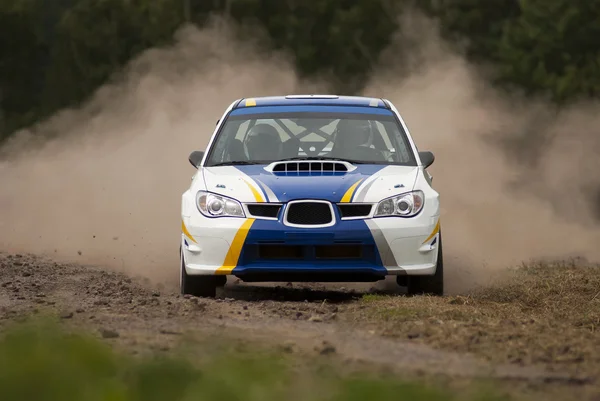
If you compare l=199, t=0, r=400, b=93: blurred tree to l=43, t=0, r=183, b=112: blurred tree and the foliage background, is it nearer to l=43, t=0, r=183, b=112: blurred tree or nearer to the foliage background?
the foliage background

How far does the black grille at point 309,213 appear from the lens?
10.5m

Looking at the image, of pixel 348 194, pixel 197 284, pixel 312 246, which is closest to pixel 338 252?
pixel 312 246

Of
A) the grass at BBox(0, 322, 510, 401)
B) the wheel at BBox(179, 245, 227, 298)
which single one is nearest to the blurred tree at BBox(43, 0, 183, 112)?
the wheel at BBox(179, 245, 227, 298)

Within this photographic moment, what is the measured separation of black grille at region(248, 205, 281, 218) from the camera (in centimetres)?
1049

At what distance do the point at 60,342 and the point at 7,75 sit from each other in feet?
164

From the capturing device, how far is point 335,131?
1193cm

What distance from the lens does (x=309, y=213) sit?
10500mm

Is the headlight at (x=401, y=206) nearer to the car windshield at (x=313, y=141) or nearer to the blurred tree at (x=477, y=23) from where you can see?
the car windshield at (x=313, y=141)

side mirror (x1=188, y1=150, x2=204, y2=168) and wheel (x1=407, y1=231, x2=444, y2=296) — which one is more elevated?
side mirror (x1=188, y1=150, x2=204, y2=168)

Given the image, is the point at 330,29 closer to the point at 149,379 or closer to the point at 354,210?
the point at 354,210

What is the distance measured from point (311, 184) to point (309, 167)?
354mm

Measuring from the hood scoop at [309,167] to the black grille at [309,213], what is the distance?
45 centimetres

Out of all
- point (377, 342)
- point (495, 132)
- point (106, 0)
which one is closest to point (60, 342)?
point (377, 342)

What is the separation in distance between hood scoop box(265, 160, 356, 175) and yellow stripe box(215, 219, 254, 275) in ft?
2.06
